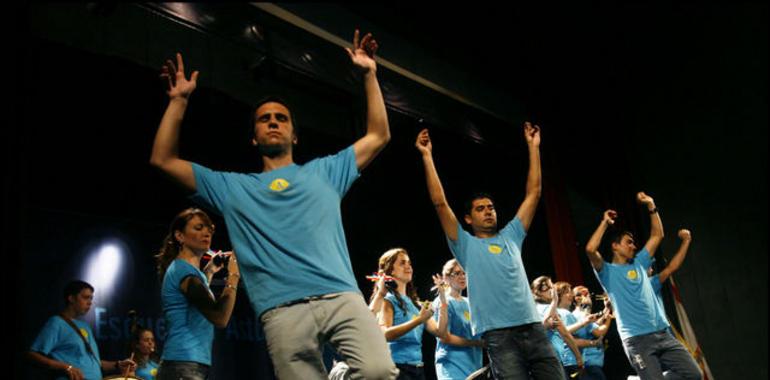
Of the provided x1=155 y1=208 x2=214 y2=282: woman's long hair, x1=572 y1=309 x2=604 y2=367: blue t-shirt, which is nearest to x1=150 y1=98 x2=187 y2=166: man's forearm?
x1=155 y1=208 x2=214 y2=282: woman's long hair

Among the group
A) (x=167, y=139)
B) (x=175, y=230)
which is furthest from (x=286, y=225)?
(x=175, y=230)

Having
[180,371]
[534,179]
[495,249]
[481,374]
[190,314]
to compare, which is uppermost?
[534,179]

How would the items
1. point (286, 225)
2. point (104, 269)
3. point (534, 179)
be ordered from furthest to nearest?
1. point (104, 269)
2. point (534, 179)
3. point (286, 225)

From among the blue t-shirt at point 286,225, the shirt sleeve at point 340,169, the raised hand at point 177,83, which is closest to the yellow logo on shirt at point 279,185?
the blue t-shirt at point 286,225

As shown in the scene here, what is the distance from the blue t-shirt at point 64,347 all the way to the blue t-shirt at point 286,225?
272 centimetres

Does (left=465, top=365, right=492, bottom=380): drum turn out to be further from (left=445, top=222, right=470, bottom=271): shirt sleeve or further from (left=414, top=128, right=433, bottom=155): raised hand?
(left=414, top=128, right=433, bottom=155): raised hand

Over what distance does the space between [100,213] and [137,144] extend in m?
0.60

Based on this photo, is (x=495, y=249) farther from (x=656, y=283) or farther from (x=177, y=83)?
(x=656, y=283)

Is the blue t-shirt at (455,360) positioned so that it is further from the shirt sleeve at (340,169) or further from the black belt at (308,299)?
the black belt at (308,299)

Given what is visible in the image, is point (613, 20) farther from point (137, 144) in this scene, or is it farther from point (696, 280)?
point (137, 144)

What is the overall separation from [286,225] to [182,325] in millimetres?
1002

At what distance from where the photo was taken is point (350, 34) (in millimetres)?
5168

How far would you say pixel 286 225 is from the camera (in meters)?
1.89

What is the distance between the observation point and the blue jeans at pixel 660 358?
3.98 metres
